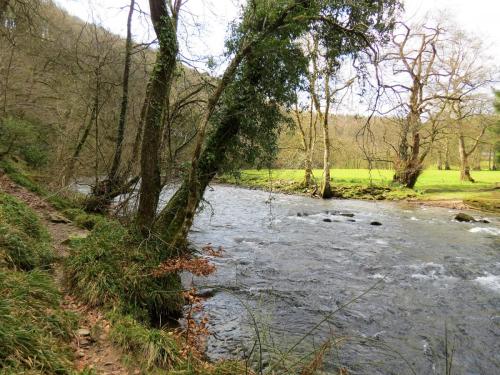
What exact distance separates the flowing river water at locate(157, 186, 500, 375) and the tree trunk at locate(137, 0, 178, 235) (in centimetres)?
212

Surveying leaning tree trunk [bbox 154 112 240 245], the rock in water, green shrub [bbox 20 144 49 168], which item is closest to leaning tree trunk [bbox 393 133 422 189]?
the rock in water

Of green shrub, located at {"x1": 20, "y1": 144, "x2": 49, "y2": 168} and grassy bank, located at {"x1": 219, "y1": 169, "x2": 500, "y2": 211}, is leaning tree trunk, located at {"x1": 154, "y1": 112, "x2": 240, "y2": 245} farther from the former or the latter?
grassy bank, located at {"x1": 219, "y1": 169, "x2": 500, "y2": 211}

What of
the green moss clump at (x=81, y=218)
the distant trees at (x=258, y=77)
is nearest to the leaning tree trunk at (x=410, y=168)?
the distant trees at (x=258, y=77)

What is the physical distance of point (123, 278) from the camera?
7062mm

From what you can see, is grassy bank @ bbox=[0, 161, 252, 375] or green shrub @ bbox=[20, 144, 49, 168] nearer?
grassy bank @ bbox=[0, 161, 252, 375]

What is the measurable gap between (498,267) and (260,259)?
23.3ft

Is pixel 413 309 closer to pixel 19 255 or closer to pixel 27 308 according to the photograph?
pixel 27 308

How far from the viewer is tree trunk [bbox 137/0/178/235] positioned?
830cm

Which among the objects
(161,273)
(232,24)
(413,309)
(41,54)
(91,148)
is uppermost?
(41,54)

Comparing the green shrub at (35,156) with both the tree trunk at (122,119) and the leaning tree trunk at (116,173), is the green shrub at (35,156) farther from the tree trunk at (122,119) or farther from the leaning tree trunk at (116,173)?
the tree trunk at (122,119)

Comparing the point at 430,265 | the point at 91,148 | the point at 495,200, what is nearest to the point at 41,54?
the point at 91,148

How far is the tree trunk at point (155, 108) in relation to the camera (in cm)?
830

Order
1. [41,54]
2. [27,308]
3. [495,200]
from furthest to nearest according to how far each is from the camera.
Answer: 1. [495,200]
2. [41,54]
3. [27,308]

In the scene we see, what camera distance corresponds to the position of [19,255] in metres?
6.63
